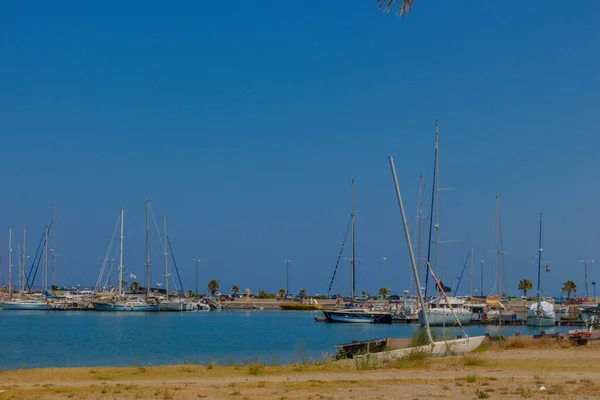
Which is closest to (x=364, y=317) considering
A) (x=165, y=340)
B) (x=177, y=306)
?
(x=165, y=340)

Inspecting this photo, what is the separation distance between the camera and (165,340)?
2594 inches

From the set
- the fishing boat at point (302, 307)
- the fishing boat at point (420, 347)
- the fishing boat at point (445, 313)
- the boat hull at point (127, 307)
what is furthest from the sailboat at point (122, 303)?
the fishing boat at point (420, 347)

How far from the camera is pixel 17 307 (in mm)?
124875

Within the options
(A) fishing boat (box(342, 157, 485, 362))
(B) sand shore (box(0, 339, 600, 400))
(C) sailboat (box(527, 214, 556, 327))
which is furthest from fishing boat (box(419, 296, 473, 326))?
(B) sand shore (box(0, 339, 600, 400))

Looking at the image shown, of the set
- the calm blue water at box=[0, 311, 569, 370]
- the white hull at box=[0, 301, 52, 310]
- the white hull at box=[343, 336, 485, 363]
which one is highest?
the white hull at box=[343, 336, 485, 363]

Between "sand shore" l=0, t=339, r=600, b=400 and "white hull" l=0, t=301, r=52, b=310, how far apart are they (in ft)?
341

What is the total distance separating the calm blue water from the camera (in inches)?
1725

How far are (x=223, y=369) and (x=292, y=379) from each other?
4.48 meters

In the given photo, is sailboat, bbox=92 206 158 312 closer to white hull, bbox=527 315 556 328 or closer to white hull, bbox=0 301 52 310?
white hull, bbox=0 301 52 310

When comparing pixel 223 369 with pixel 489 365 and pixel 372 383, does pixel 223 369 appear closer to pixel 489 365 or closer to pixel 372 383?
pixel 372 383

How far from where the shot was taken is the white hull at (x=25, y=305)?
410 ft

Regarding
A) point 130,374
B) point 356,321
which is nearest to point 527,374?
point 130,374

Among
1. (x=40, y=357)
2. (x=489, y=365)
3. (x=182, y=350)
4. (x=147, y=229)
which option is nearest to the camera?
(x=489, y=365)

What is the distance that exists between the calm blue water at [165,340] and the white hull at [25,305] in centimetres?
2845
